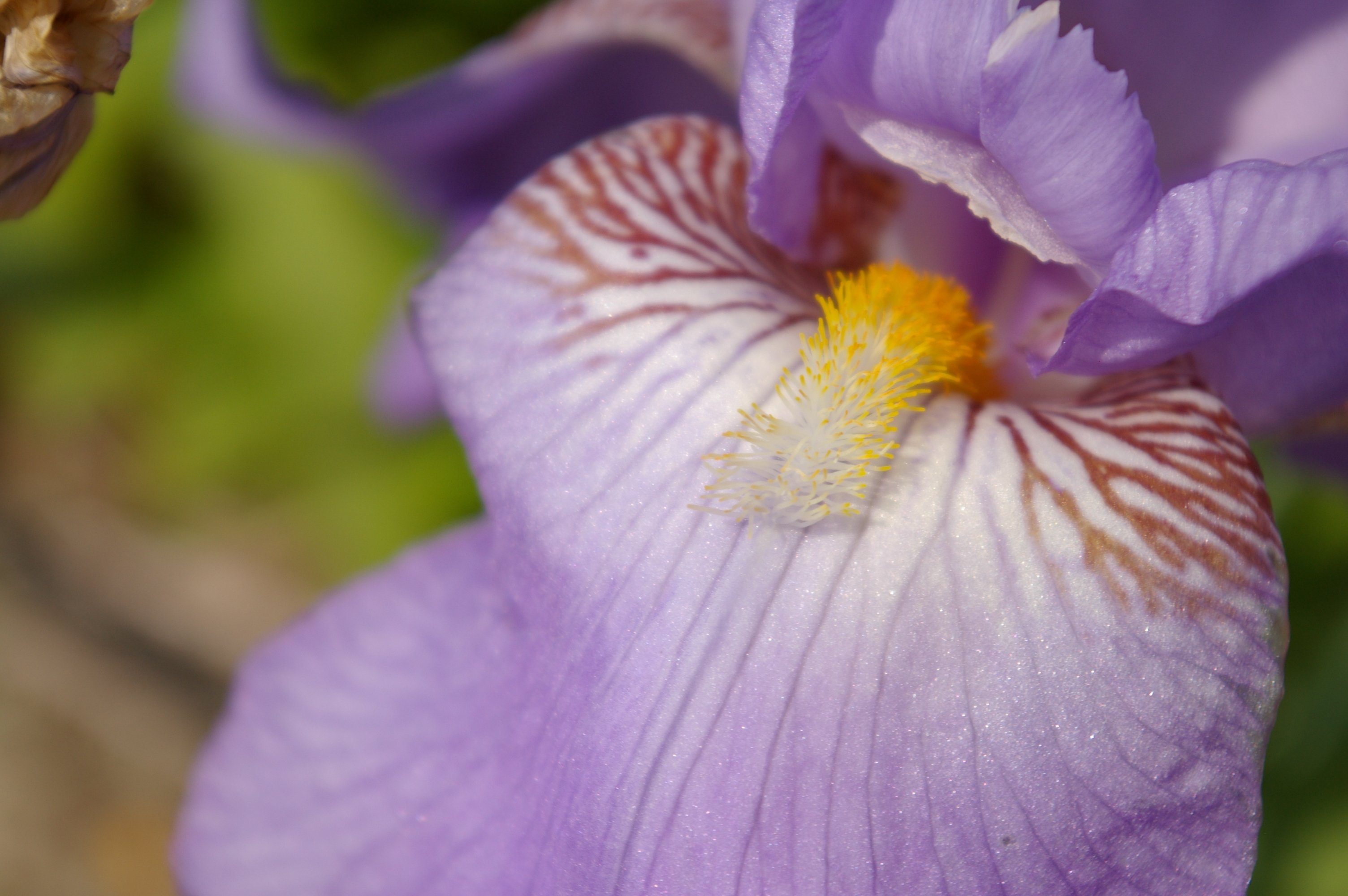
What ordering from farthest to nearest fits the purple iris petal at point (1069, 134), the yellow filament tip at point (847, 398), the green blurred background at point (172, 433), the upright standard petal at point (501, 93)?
the green blurred background at point (172, 433), the upright standard petal at point (501, 93), the yellow filament tip at point (847, 398), the purple iris petal at point (1069, 134)

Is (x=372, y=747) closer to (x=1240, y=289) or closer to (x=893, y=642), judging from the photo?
(x=893, y=642)

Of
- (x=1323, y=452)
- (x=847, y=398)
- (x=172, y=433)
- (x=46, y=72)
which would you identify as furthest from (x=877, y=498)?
(x=172, y=433)

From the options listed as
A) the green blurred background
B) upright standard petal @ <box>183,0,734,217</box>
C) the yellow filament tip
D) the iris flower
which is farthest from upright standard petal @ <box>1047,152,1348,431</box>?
the green blurred background

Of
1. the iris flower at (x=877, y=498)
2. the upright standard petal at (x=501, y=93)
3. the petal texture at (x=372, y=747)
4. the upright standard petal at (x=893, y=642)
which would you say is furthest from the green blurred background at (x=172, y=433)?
the upright standard petal at (x=893, y=642)

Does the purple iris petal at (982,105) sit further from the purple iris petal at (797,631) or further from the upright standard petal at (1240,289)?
the purple iris petal at (797,631)

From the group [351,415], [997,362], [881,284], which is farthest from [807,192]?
[351,415]
